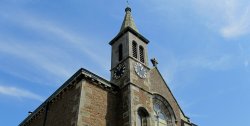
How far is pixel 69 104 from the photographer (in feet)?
62.5

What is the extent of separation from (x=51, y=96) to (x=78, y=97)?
3723 millimetres

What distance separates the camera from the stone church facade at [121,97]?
60.8 ft

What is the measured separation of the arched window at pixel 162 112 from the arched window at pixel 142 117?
1.89 meters

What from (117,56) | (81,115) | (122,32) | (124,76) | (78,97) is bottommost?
(81,115)

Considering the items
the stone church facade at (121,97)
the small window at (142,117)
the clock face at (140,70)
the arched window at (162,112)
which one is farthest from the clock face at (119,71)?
the arched window at (162,112)

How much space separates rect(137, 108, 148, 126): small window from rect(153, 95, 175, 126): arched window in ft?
6.21

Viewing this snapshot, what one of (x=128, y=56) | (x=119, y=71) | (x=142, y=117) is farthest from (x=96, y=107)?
(x=128, y=56)

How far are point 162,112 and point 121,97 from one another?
4.05 meters

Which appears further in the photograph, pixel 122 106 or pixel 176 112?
pixel 176 112

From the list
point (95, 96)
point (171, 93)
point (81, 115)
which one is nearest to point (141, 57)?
point (171, 93)

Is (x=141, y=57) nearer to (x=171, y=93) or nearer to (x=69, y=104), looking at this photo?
(x=171, y=93)

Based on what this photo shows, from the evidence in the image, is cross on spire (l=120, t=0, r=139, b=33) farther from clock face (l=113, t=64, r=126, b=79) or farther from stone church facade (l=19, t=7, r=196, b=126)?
clock face (l=113, t=64, r=126, b=79)

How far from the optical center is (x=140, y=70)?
72.2 ft

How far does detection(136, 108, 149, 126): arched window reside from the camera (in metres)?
19.8
